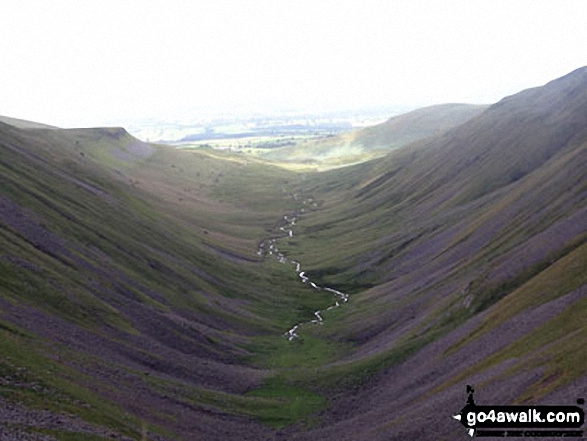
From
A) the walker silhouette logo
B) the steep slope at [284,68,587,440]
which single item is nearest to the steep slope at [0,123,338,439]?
the steep slope at [284,68,587,440]

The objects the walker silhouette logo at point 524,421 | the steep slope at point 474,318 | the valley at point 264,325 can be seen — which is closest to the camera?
the walker silhouette logo at point 524,421

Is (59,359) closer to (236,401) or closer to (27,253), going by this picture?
(236,401)

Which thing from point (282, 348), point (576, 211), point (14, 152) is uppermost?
point (14, 152)

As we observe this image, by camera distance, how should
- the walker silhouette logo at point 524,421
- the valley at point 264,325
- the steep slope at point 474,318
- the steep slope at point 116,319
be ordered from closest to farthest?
the walker silhouette logo at point 524,421
the steep slope at point 474,318
the valley at point 264,325
the steep slope at point 116,319

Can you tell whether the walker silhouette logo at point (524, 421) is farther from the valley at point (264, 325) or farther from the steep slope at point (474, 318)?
the valley at point (264, 325)

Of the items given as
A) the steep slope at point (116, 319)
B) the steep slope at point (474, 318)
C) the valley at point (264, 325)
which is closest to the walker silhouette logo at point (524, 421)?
the steep slope at point (474, 318)

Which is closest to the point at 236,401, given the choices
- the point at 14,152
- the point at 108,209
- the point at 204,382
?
the point at 204,382

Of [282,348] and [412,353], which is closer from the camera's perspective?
[412,353]

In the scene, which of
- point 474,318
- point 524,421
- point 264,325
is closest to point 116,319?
point 264,325

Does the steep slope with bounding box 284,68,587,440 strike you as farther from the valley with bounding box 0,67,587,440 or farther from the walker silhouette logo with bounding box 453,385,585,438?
the walker silhouette logo with bounding box 453,385,585,438

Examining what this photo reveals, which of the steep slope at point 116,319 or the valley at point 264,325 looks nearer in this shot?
the valley at point 264,325
